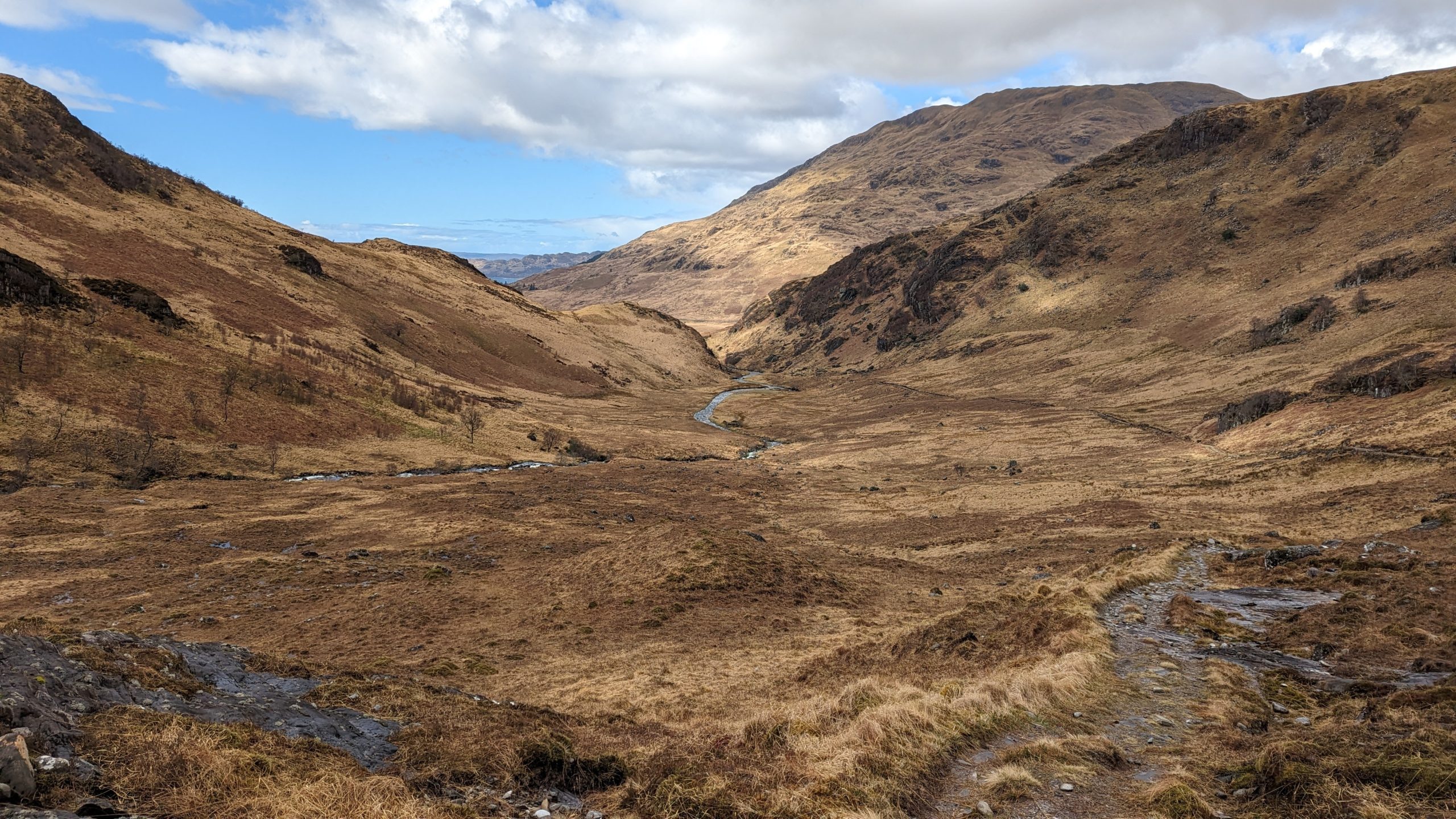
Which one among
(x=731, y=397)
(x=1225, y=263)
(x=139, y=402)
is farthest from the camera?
(x=731, y=397)

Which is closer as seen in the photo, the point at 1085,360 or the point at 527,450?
the point at 527,450

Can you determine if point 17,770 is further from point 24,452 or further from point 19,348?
point 19,348

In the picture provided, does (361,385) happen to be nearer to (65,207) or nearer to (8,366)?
(8,366)

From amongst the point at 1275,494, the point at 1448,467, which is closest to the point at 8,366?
the point at 1275,494

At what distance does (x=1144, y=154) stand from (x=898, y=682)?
16809 centimetres

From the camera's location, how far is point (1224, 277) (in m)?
104

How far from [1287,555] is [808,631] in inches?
609

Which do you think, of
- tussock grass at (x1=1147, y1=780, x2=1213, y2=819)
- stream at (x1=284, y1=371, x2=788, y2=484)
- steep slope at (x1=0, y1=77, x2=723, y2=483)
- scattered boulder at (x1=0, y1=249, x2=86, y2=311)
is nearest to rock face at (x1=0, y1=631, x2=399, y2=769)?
tussock grass at (x1=1147, y1=780, x2=1213, y2=819)

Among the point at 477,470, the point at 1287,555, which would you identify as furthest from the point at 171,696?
the point at 477,470

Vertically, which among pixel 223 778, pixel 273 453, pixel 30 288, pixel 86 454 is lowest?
pixel 273 453

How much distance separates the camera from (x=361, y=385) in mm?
61000

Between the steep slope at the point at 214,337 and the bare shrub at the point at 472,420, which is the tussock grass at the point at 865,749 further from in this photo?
the bare shrub at the point at 472,420

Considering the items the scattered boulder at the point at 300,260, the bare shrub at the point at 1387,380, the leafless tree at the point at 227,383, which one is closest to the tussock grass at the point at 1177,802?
the bare shrub at the point at 1387,380

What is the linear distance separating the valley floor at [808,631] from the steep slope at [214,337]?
30.7ft
